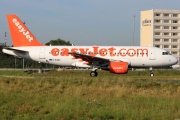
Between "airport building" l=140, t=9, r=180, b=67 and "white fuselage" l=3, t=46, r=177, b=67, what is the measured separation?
8071 cm

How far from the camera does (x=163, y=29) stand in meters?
121

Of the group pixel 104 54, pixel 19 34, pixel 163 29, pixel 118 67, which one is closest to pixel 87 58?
pixel 104 54

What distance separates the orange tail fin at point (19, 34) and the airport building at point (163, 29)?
8242 cm

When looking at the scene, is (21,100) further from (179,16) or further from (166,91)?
(179,16)

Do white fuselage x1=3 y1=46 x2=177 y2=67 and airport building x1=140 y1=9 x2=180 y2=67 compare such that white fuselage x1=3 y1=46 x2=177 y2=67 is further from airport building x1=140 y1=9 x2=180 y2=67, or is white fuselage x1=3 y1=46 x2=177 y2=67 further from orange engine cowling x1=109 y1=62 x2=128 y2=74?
airport building x1=140 y1=9 x2=180 y2=67

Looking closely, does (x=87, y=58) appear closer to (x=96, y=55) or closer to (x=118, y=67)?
(x=96, y=55)

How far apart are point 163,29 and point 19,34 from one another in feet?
284

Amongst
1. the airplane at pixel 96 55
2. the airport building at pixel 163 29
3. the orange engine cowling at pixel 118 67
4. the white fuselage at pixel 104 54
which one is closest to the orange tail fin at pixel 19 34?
the airplane at pixel 96 55

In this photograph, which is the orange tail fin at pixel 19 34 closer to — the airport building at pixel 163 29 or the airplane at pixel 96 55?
the airplane at pixel 96 55

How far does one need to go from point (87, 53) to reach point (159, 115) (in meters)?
27.2

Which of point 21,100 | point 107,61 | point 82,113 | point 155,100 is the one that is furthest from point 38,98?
point 107,61

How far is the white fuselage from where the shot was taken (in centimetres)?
3859

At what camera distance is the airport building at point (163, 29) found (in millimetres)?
119575

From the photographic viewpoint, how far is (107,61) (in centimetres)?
3756
